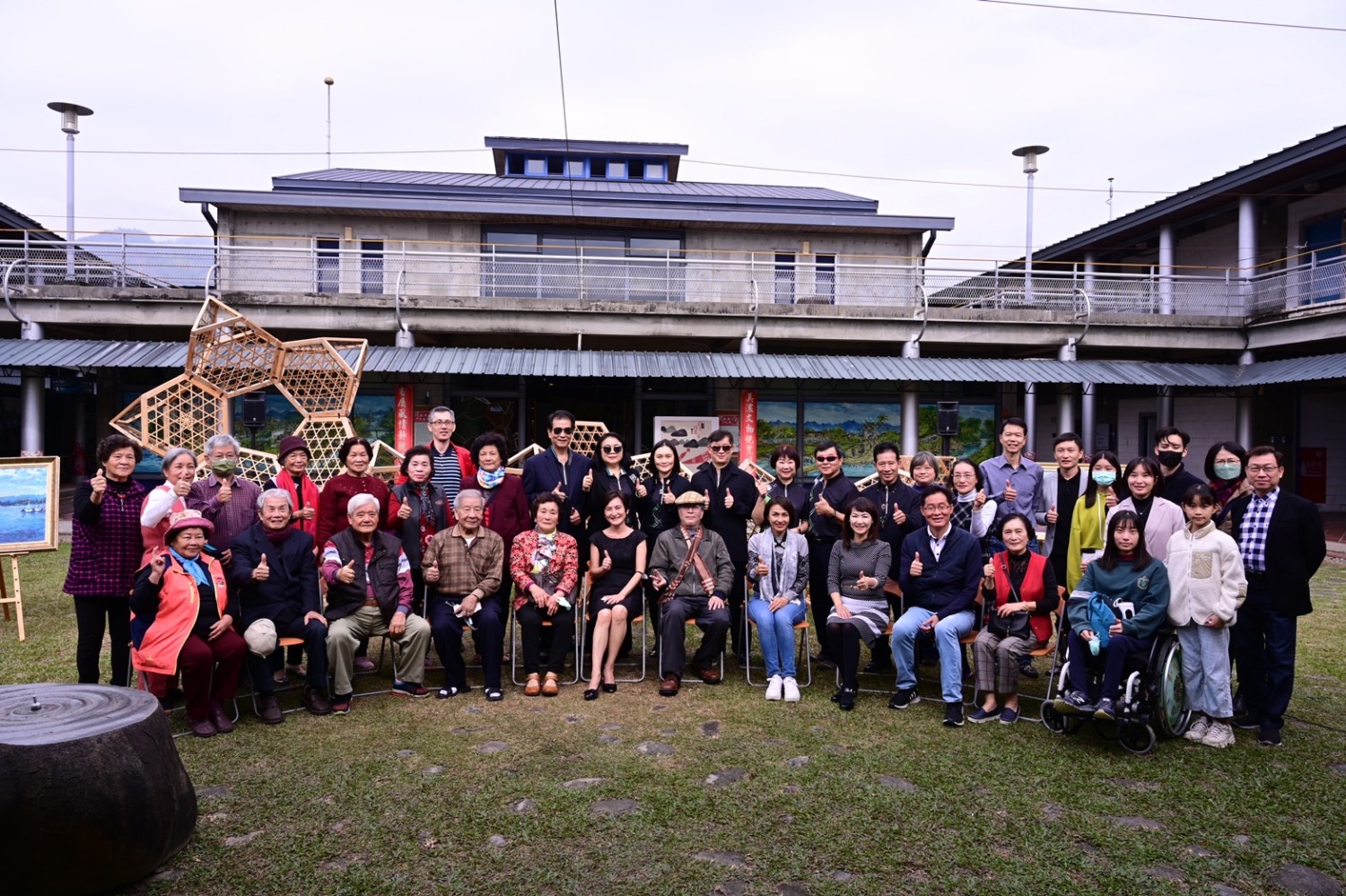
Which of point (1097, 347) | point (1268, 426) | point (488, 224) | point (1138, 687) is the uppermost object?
point (488, 224)

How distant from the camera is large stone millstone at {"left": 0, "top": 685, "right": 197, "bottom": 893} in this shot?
2.92 m

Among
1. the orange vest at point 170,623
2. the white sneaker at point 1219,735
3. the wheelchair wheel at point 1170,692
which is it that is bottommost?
the white sneaker at point 1219,735

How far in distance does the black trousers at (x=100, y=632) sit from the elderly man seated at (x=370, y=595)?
129 centimetres

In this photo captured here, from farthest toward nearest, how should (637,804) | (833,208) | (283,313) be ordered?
(833,208) < (283,313) < (637,804)

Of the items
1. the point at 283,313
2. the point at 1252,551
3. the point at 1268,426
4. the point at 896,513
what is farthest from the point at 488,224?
the point at 1268,426

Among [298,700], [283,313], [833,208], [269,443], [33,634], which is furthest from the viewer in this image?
[833,208]

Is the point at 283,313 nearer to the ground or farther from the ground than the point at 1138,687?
farther from the ground

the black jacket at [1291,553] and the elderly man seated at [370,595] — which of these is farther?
the elderly man seated at [370,595]

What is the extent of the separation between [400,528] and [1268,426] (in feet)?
71.8

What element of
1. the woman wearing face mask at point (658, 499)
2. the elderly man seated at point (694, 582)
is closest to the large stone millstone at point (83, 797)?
the elderly man seated at point (694, 582)

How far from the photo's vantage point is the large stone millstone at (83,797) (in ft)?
9.59

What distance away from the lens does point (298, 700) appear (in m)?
5.53

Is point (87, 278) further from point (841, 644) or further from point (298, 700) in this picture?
point (841, 644)

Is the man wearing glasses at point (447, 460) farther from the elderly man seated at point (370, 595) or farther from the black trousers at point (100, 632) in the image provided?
the black trousers at point (100, 632)
